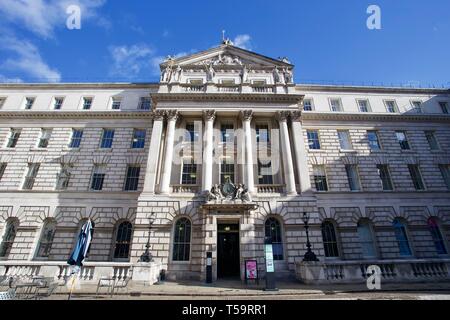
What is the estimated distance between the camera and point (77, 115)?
2488 cm

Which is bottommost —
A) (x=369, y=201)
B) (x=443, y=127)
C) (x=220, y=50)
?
(x=369, y=201)

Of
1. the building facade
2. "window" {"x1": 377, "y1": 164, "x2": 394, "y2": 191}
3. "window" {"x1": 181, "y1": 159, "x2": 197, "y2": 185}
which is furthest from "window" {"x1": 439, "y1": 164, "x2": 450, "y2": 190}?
"window" {"x1": 181, "y1": 159, "x2": 197, "y2": 185}

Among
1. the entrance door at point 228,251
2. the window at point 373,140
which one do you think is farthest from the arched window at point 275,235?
the window at point 373,140

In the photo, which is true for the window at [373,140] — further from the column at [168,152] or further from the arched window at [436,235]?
the column at [168,152]

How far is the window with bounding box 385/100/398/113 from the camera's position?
26795 millimetres

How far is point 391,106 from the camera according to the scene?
1072 inches

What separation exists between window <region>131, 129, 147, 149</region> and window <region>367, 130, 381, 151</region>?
24882 millimetres

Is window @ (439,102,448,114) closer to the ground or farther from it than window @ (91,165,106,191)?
farther from it

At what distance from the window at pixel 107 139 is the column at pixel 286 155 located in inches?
705

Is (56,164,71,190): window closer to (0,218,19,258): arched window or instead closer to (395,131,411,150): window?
(0,218,19,258): arched window

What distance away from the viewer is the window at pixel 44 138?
2416cm
